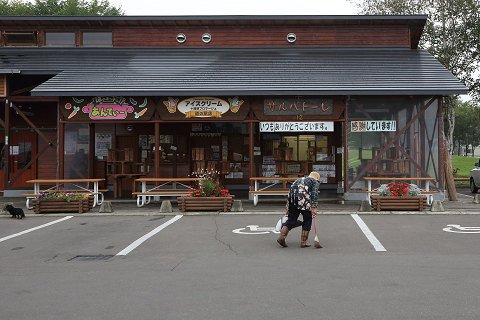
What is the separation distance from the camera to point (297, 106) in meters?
16.5

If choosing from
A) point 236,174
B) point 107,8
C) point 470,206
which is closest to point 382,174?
point 470,206

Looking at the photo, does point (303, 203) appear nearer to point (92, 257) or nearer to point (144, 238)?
point (144, 238)

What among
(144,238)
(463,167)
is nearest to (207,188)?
(144,238)

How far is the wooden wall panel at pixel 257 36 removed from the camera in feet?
65.1

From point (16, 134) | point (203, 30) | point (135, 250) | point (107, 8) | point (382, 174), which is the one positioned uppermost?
point (107, 8)

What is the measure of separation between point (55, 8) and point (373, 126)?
37486mm

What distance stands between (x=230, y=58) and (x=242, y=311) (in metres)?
14.9

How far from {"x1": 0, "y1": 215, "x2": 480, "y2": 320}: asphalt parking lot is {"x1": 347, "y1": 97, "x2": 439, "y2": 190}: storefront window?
4.18 metres

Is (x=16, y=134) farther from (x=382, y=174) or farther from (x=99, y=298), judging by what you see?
(x=99, y=298)

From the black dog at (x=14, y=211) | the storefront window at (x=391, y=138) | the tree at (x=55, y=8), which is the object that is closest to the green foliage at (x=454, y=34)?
the storefront window at (x=391, y=138)

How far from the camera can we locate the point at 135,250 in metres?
9.07

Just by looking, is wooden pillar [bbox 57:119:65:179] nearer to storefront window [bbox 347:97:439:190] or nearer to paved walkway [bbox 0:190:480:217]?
paved walkway [bbox 0:190:480:217]

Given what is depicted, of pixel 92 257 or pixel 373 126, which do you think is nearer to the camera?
pixel 92 257

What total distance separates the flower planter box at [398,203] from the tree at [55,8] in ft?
118
